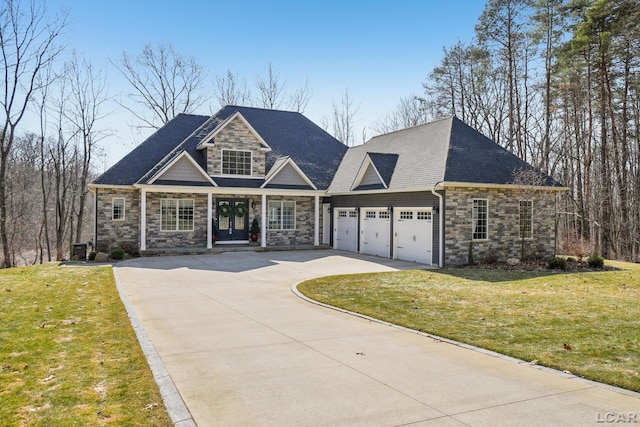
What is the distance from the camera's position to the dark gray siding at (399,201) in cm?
1700

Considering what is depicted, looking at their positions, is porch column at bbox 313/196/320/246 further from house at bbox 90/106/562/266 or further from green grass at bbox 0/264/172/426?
green grass at bbox 0/264/172/426

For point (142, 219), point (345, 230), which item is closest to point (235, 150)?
point (142, 219)

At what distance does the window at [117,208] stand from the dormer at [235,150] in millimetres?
4343

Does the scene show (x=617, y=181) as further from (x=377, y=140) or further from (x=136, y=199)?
(x=136, y=199)

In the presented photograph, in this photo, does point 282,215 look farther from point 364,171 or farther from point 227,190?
point 364,171

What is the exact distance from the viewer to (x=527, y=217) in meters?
18.5

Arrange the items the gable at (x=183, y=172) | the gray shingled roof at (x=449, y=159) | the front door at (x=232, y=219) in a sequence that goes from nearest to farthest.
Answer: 1. the gray shingled roof at (x=449, y=159)
2. the gable at (x=183, y=172)
3. the front door at (x=232, y=219)

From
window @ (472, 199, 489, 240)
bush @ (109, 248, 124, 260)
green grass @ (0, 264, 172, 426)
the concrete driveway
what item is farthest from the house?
green grass @ (0, 264, 172, 426)

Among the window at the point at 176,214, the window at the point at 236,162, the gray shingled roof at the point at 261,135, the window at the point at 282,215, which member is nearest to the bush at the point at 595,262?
the gray shingled roof at the point at 261,135

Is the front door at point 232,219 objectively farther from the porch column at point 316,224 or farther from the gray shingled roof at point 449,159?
the gray shingled roof at point 449,159

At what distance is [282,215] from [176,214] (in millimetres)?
5405

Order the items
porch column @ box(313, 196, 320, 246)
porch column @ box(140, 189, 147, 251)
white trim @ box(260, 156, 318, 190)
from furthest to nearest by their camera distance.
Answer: porch column @ box(313, 196, 320, 246) < white trim @ box(260, 156, 318, 190) < porch column @ box(140, 189, 147, 251)

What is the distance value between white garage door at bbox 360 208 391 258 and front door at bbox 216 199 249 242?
6196 mm

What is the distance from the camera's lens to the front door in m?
22.8
